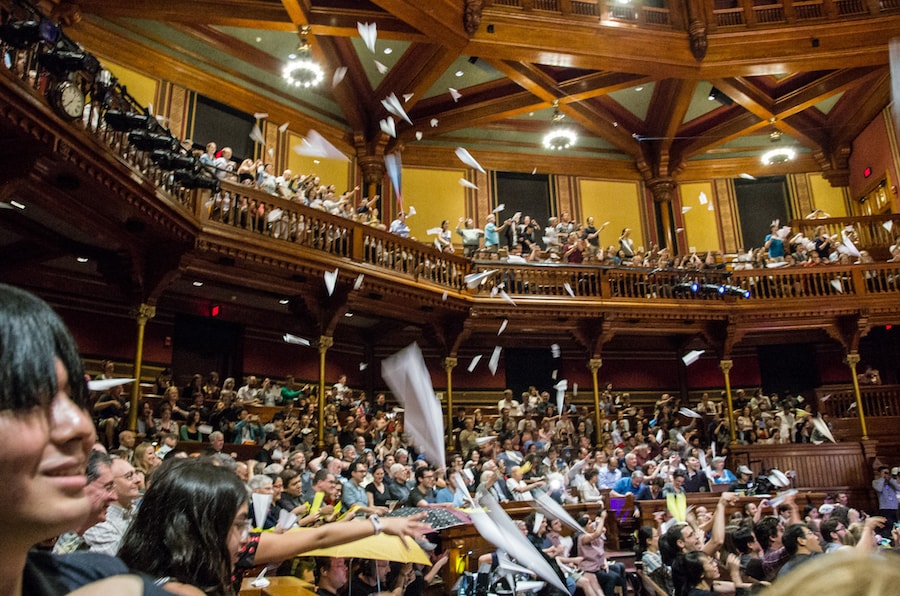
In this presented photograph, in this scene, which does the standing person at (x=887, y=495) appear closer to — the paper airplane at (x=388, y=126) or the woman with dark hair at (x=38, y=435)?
the paper airplane at (x=388, y=126)

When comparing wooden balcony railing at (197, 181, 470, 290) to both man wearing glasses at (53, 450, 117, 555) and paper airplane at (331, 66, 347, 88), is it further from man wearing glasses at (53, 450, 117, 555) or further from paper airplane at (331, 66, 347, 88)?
man wearing glasses at (53, 450, 117, 555)

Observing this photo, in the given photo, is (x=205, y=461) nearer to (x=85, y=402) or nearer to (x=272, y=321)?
(x=85, y=402)

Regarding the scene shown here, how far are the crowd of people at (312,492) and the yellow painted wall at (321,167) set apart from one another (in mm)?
4961

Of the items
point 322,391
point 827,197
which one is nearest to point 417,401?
point 322,391

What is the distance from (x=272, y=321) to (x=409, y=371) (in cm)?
309

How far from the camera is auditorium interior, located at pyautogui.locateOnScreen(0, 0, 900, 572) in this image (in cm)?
934

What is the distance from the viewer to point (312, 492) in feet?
23.2

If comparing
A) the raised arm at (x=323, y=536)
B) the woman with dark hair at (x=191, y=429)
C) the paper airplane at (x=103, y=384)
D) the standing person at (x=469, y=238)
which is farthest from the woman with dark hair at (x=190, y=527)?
the standing person at (x=469, y=238)

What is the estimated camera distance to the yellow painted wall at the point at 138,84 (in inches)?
468

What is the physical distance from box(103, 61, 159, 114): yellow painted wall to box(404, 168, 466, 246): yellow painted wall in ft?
19.6

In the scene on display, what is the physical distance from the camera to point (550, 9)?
1322 cm

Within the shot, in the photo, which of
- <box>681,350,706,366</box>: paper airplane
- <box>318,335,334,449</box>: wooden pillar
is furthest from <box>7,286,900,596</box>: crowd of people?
<box>681,350,706,366</box>: paper airplane

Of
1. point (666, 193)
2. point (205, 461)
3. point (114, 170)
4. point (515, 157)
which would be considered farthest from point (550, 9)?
point (205, 461)

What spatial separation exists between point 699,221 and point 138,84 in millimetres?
13612
